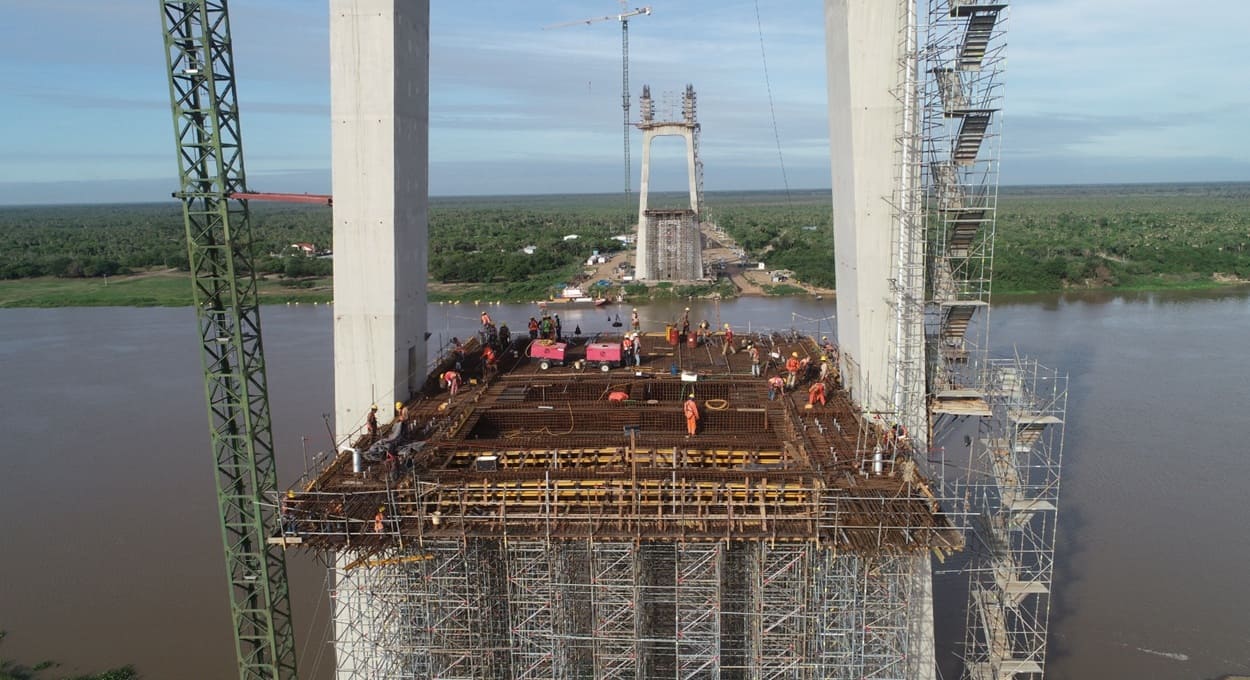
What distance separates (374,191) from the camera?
54.9 feet

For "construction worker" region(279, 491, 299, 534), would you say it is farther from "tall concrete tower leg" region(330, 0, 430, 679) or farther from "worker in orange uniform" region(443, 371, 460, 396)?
"worker in orange uniform" region(443, 371, 460, 396)

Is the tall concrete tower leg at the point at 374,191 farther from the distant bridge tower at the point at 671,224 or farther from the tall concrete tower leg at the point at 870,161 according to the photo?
the distant bridge tower at the point at 671,224

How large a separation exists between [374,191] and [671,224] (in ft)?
135

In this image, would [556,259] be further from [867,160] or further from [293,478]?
[867,160]

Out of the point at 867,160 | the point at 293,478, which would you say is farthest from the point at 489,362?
the point at 867,160

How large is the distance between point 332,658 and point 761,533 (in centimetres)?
1100

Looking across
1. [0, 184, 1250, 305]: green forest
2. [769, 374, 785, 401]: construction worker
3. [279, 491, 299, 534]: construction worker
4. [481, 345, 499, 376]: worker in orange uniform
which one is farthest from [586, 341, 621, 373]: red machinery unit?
[0, 184, 1250, 305]: green forest

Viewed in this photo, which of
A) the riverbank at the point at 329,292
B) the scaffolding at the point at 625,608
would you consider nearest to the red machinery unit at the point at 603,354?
the scaffolding at the point at 625,608

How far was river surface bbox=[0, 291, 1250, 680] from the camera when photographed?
58.1 ft

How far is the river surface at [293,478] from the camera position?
58.1 feet

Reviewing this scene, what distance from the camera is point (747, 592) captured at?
13.7m

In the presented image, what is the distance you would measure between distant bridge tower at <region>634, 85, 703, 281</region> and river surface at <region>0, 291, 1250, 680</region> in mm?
20157

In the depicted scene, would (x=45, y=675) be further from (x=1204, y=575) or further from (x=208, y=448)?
(x=1204, y=575)

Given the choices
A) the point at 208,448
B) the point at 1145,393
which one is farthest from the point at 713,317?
the point at 208,448
